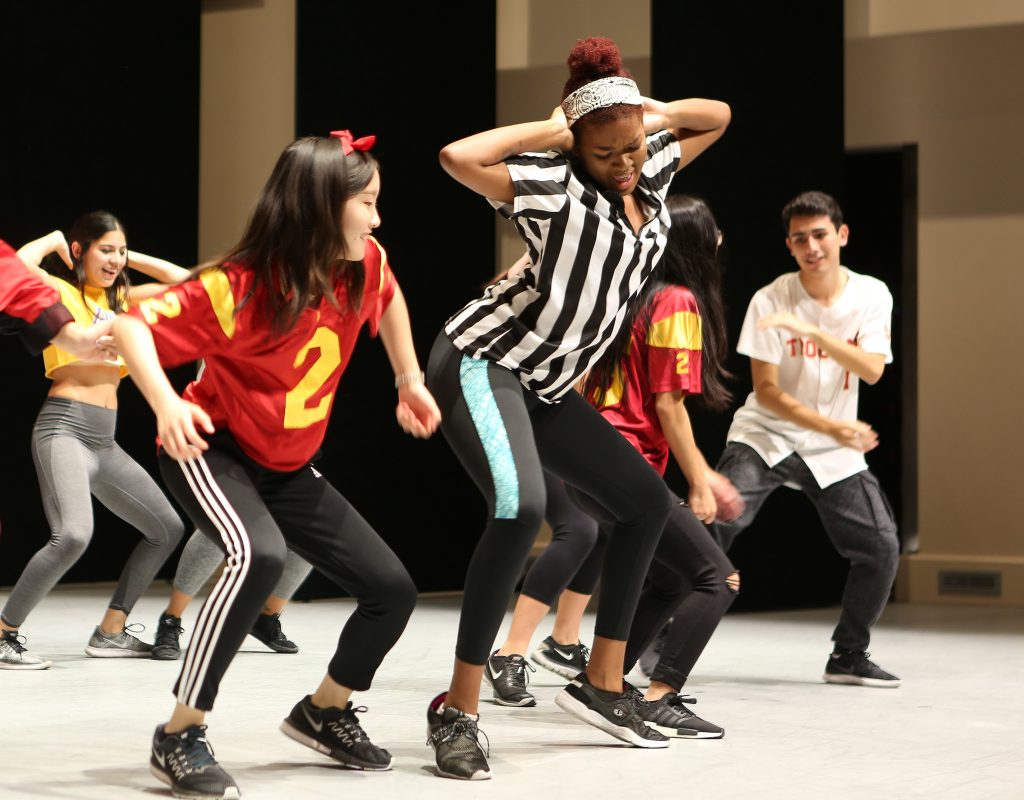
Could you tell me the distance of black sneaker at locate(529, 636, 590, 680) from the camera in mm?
4332

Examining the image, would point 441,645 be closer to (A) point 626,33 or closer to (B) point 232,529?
(B) point 232,529

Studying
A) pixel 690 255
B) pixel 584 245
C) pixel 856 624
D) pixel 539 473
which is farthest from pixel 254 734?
pixel 856 624

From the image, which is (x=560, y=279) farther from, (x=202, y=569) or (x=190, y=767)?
(x=202, y=569)

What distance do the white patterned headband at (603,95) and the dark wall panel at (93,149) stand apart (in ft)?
17.4

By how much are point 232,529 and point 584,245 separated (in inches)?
35.9

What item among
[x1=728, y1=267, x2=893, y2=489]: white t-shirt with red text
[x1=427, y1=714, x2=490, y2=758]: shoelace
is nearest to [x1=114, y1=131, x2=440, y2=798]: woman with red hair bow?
[x1=427, y1=714, x2=490, y2=758]: shoelace

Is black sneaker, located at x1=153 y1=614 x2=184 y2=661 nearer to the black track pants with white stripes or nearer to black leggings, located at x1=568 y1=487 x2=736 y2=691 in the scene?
black leggings, located at x1=568 y1=487 x2=736 y2=691

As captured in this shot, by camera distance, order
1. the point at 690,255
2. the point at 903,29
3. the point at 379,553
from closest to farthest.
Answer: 1. the point at 379,553
2. the point at 690,255
3. the point at 903,29

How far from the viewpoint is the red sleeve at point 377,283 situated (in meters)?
2.98

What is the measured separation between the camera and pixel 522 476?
292 centimetres

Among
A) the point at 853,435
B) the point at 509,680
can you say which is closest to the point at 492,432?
the point at 509,680

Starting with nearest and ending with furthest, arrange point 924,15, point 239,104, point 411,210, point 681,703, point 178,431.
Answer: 1. point 178,431
2. point 681,703
3. point 924,15
4. point 411,210
5. point 239,104

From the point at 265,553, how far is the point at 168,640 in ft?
7.47

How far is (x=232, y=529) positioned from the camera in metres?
2.71
